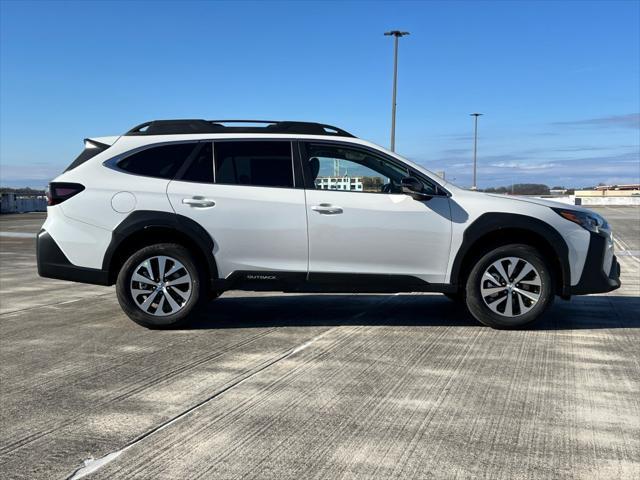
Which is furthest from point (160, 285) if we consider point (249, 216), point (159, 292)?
point (249, 216)

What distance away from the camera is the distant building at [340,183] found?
18.8 ft

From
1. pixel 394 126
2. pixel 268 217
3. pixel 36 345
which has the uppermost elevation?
pixel 394 126

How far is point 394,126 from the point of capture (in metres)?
28.5

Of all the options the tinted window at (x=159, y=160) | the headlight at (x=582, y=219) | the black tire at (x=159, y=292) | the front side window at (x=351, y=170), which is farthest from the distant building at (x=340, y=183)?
the headlight at (x=582, y=219)

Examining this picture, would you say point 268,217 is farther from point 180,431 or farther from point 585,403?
point 585,403

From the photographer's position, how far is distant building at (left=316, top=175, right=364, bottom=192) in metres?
5.72

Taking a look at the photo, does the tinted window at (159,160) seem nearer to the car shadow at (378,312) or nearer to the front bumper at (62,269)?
the front bumper at (62,269)

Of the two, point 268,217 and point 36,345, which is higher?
point 268,217

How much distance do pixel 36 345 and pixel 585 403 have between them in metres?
4.31

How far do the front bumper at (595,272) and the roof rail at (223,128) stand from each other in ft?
8.37

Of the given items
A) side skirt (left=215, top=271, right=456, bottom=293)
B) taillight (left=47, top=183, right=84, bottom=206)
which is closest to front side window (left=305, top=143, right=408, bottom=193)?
side skirt (left=215, top=271, right=456, bottom=293)

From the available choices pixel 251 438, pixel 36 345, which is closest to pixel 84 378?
pixel 36 345

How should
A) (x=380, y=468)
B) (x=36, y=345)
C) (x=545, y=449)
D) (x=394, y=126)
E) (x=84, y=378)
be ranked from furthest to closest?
(x=394, y=126) < (x=36, y=345) < (x=84, y=378) < (x=545, y=449) < (x=380, y=468)

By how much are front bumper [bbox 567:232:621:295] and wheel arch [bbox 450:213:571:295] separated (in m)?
0.13
